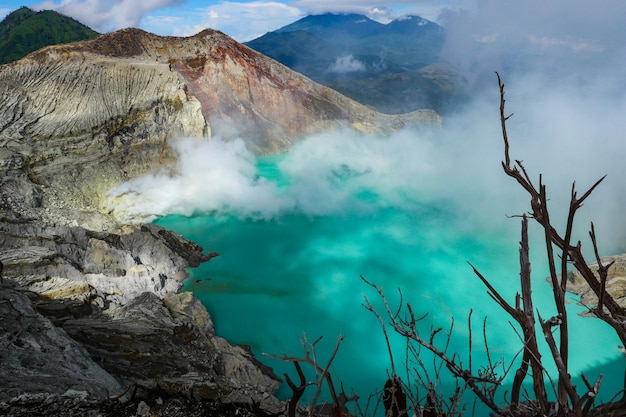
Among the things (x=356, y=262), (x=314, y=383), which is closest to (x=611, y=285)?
(x=356, y=262)

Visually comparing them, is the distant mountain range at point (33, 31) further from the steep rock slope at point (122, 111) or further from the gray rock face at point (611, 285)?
the gray rock face at point (611, 285)

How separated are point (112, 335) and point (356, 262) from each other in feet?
28.5

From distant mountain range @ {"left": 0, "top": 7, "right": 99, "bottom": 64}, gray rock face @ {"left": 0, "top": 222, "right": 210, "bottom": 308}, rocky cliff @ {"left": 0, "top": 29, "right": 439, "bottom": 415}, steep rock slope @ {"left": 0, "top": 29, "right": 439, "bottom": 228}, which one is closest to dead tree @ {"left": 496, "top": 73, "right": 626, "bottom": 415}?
rocky cliff @ {"left": 0, "top": 29, "right": 439, "bottom": 415}

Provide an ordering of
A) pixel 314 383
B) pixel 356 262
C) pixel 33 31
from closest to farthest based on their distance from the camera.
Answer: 1. pixel 314 383
2. pixel 356 262
3. pixel 33 31

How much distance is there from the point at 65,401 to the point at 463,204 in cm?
1869

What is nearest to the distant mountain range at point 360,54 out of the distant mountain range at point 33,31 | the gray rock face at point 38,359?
the distant mountain range at point 33,31

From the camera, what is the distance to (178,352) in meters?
9.33

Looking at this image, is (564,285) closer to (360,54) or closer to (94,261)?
(94,261)

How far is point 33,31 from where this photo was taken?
66438 millimetres

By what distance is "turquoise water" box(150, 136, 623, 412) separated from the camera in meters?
11.4

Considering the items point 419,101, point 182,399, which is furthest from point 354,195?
point 419,101

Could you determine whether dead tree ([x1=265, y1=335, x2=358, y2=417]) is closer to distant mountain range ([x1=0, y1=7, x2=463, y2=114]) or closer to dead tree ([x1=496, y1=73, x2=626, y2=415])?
dead tree ([x1=496, y1=73, x2=626, y2=415])

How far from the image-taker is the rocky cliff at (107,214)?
6.94 m

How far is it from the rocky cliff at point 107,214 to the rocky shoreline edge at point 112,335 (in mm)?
37
